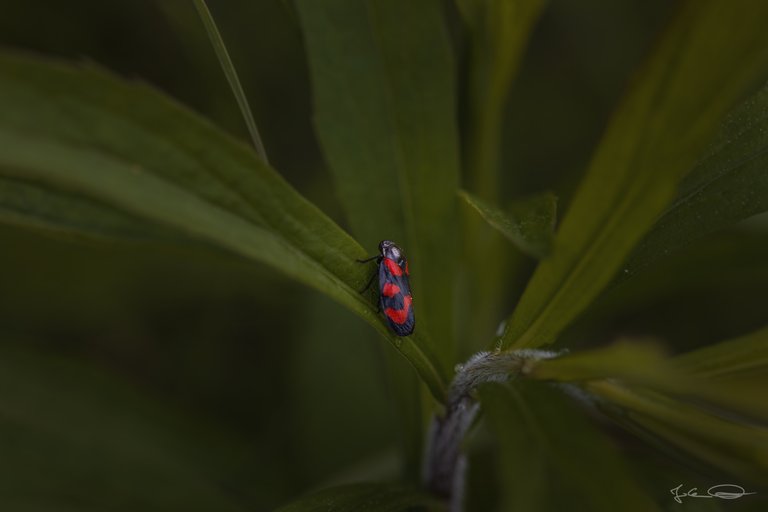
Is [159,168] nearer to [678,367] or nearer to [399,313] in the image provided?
[399,313]

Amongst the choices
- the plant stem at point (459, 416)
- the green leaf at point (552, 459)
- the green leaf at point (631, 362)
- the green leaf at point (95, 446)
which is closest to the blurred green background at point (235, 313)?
the green leaf at point (95, 446)

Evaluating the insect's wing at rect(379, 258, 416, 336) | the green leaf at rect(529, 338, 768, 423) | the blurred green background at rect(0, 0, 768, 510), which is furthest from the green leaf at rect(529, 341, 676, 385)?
the blurred green background at rect(0, 0, 768, 510)

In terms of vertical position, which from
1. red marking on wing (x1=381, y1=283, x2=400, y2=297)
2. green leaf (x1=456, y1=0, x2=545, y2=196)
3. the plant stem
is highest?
green leaf (x1=456, y1=0, x2=545, y2=196)

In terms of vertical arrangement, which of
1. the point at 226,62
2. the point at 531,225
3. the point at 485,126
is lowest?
the point at 531,225

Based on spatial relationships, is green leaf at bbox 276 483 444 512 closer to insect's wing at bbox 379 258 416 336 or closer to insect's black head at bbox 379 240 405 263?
insect's wing at bbox 379 258 416 336

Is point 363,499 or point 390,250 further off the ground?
point 390,250

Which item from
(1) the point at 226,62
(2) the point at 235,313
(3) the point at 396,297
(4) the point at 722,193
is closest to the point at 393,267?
(3) the point at 396,297
